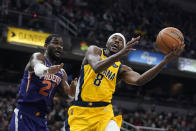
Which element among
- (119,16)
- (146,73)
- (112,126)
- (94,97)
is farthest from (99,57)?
(119,16)

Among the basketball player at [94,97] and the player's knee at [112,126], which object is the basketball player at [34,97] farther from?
the player's knee at [112,126]

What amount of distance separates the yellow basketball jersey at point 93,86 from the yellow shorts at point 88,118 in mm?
154

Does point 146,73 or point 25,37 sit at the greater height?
point 146,73

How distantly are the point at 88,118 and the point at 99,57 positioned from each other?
92cm

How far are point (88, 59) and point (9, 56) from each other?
1822 centimetres

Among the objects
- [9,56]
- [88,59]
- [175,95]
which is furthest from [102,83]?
[175,95]

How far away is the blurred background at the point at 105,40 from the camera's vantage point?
17203mm

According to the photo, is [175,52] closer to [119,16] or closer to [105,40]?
[105,40]

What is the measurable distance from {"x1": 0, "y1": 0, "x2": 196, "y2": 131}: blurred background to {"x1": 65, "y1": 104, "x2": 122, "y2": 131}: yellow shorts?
24.5 ft

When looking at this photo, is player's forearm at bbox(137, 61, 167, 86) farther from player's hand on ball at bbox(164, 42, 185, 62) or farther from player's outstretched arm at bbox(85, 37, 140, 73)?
player's outstretched arm at bbox(85, 37, 140, 73)

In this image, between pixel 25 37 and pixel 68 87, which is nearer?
pixel 68 87

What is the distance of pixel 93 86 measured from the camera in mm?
4922

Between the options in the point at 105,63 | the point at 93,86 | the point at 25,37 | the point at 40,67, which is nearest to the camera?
the point at 105,63

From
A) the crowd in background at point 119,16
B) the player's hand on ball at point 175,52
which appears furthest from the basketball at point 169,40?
the crowd in background at point 119,16
